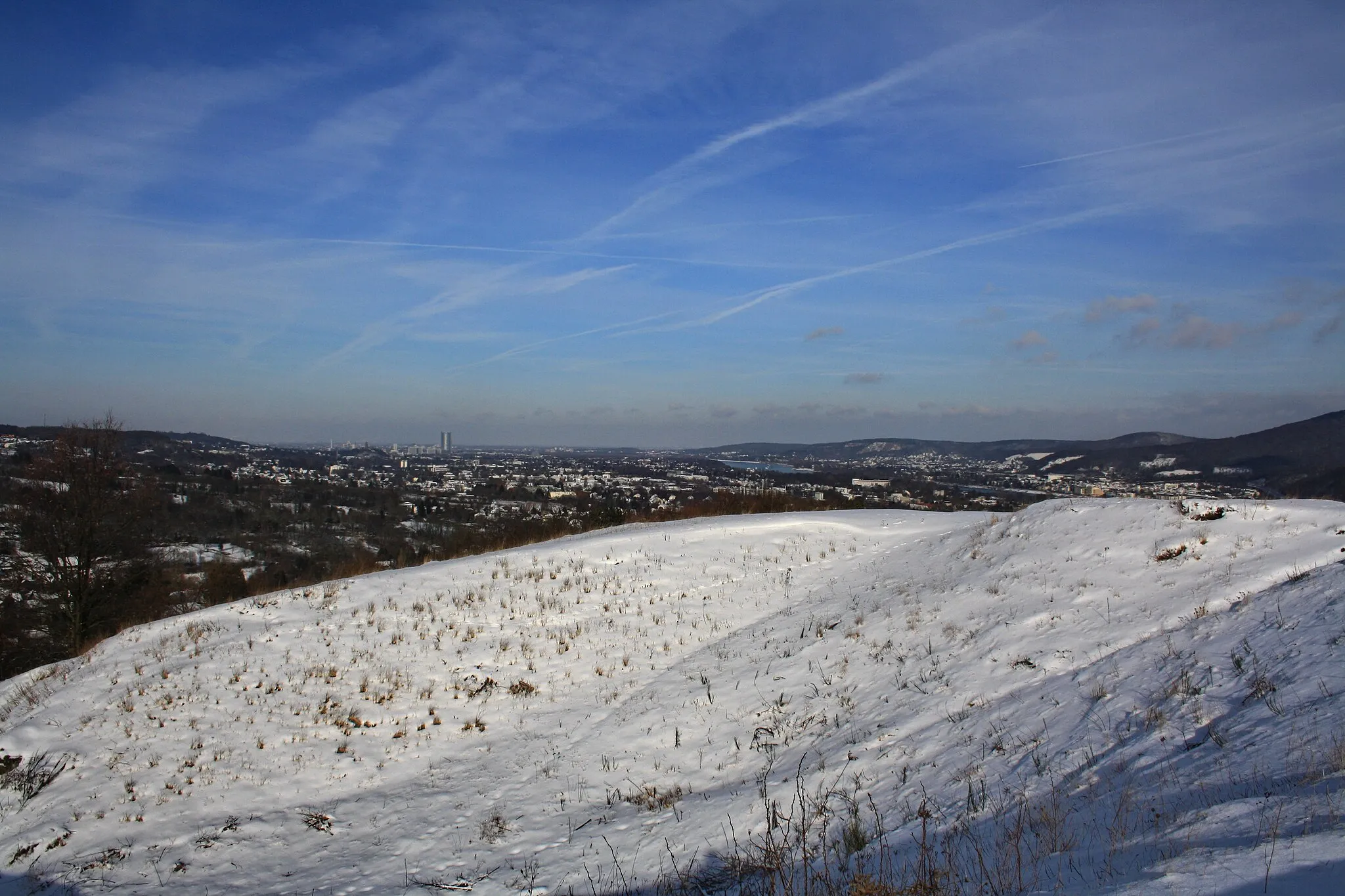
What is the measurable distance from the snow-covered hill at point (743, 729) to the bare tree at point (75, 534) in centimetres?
1009

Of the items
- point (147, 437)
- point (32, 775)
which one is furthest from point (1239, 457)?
point (147, 437)

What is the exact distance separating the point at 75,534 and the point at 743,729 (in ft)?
69.7

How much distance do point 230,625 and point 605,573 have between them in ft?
23.8

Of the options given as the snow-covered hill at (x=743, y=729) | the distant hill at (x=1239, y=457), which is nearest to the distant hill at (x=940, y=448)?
the distant hill at (x=1239, y=457)

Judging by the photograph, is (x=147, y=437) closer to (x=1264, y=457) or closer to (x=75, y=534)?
(x=75, y=534)

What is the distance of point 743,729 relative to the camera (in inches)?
334

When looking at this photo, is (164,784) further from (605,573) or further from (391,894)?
(605,573)

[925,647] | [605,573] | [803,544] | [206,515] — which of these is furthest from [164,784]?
[206,515]

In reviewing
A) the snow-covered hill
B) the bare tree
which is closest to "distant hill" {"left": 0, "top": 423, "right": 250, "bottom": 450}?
the bare tree

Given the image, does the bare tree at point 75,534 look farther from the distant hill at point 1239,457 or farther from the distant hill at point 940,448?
the distant hill at point 940,448

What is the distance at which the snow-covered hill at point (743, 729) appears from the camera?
175 inches

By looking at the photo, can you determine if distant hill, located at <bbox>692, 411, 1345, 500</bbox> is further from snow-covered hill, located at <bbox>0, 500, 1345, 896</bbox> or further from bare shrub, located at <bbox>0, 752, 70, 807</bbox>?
bare shrub, located at <bbox>0, 752, 70, 807</bbox>

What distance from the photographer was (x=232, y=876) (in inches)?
252

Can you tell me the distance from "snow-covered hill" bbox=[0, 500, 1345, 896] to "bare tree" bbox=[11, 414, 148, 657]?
10090 mm
